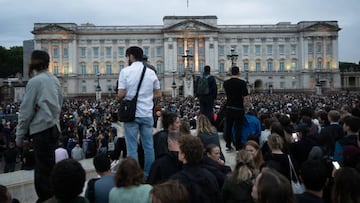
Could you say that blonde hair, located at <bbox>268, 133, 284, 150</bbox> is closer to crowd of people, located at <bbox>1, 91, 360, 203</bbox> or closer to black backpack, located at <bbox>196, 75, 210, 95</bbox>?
crowd of people, located at <bbox>1, 91, 360, 203</bbox>

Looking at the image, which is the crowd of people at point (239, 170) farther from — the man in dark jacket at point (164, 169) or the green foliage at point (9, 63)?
the green foliage at point (9, 63)

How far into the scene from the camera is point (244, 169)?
5156 millimetres

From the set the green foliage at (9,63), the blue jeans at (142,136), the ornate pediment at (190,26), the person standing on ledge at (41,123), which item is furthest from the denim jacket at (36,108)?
the green foliage at (9,63)

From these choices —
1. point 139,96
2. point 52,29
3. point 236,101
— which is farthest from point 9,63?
point 139,96

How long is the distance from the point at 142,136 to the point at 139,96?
0.75 meters

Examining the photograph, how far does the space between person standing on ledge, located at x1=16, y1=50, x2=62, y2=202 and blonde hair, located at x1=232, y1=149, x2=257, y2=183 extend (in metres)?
2.50

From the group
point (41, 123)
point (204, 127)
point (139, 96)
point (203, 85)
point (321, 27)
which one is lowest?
point (204, 127)

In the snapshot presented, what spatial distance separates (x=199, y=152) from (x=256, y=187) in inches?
50.2

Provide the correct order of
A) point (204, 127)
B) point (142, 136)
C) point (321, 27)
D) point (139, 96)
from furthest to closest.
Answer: point (321, 27), point (204, 127), point (142, 136), point (139, 96)

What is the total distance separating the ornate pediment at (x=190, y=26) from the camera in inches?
3467

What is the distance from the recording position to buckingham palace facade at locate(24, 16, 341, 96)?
87.6 m

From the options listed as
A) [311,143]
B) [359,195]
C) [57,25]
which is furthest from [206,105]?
[57,25]

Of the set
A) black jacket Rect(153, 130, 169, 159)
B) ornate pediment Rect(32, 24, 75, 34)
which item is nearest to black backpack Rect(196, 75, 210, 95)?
black jacket Rect(153, 130, 169, 159)

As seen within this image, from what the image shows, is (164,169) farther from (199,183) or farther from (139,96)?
(139,96)
